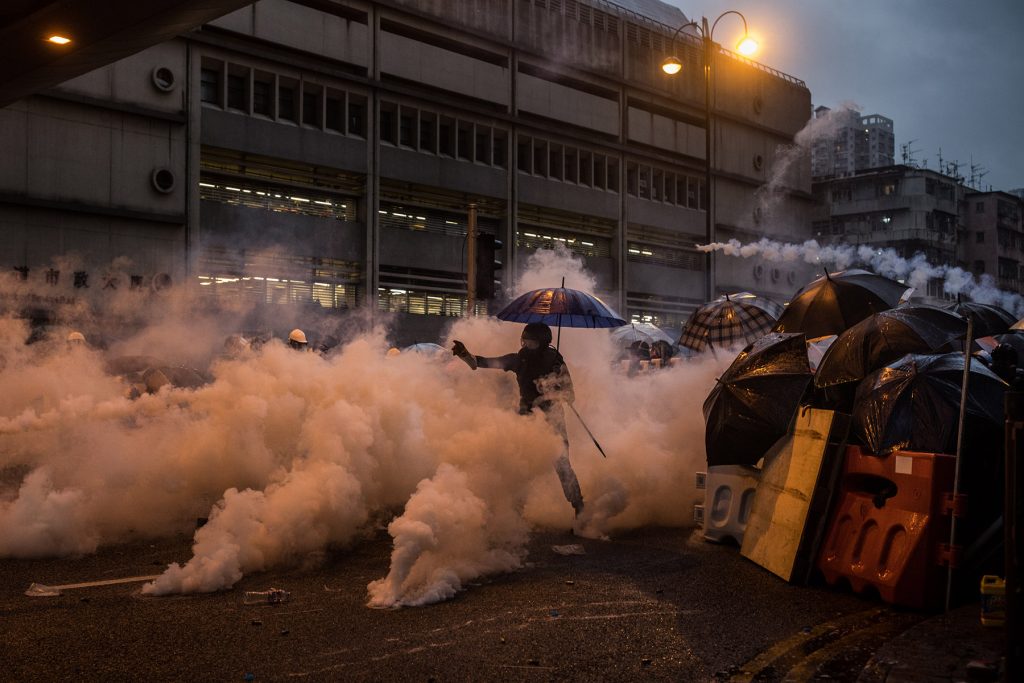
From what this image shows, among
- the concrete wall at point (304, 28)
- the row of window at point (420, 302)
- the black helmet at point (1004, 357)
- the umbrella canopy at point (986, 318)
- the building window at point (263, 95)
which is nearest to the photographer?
the black helmet at point (1004, 357)

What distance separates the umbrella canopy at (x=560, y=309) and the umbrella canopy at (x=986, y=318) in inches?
191

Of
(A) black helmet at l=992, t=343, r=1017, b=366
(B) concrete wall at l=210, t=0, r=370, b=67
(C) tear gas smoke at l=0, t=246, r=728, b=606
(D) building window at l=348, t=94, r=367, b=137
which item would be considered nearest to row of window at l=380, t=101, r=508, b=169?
(D) building window at l=348, t=94, r=367, b=137

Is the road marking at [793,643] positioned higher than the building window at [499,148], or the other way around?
the building window at [499,148]

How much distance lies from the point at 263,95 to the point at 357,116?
337 cm

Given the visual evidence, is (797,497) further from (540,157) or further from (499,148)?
(540,157)

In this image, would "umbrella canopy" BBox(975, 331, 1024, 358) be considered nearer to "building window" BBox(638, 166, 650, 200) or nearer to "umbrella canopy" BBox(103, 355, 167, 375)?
"umbrella canopy" BBox(103, 355, 167, 375)

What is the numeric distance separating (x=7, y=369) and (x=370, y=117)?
21.8 metres

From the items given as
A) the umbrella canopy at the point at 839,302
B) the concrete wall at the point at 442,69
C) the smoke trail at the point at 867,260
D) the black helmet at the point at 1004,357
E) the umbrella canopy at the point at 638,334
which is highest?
the concrete wall at the point at 442,69

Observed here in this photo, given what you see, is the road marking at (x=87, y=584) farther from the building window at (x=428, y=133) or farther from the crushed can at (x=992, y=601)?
the building window at (x=428, y=133)

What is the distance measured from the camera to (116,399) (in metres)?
9.45

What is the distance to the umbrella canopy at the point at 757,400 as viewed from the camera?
760 centimetres

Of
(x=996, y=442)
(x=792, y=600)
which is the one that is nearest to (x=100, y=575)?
(x=792, y=600)

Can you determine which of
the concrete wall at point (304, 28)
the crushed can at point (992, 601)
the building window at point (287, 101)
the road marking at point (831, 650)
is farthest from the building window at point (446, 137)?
the crushed can at point (992, 601)

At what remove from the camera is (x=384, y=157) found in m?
31.7
